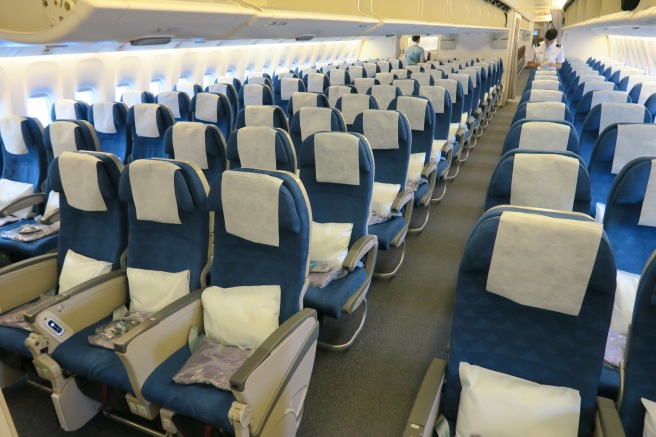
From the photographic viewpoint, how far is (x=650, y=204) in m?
2.31

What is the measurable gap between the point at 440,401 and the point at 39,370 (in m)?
2.04

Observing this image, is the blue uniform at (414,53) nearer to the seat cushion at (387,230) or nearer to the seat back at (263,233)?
the seat cushion at (387,230)

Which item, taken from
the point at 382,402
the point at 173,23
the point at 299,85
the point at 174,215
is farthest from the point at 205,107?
the point at 382,402

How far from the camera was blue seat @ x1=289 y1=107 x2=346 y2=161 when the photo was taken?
4.37m

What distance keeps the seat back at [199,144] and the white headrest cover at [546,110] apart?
295 cm

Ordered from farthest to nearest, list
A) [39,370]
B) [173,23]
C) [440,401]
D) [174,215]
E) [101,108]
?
[101,108] → [173,23] → [174,215] → [39,370] → [440,401]

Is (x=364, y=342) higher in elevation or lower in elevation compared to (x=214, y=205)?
lower

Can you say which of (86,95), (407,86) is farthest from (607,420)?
(86,95)

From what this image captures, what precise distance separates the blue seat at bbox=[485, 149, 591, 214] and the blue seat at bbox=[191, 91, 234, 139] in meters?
3.97

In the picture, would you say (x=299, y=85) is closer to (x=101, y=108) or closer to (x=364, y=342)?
(x=101, y=108)

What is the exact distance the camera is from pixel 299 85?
749cm

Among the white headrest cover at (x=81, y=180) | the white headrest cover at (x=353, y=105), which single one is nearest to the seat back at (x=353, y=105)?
the white headrest cover at (x=353, y=105)

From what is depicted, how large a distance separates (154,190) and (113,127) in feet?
10.6

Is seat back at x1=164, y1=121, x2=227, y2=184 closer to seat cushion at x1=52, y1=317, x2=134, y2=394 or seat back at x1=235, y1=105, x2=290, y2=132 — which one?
seat back at x1=235, y1=105, x2=290, y2=132
